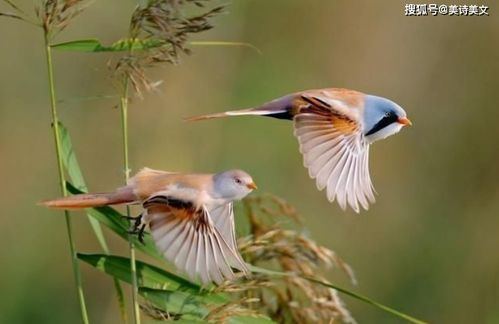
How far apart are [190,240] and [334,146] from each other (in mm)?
123

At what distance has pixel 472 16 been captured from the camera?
2627mm

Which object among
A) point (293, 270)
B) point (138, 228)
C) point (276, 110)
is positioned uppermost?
point (276, 110)

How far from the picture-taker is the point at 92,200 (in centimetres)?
80

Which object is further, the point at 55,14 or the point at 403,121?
the point at 55,14

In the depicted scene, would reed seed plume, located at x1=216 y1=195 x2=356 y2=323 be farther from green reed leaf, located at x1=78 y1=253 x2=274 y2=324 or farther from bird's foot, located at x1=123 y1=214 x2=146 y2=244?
bird's foot, located at x1=123 y1=214 x2=146 y2=244

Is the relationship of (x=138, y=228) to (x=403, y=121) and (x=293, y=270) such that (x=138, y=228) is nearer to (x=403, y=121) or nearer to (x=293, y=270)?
(x=403, y=121)

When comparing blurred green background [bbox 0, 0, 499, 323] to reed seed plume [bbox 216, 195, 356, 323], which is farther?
blurred green background [bbox 0, 0, 499, 323]

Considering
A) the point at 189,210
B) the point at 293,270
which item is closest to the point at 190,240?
the point at 189,210

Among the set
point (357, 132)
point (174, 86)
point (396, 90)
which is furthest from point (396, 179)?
point (357, 132)

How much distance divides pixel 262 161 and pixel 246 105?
0.12 meters

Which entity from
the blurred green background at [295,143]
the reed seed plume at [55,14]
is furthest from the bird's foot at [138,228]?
the blurred green background at [295,143]

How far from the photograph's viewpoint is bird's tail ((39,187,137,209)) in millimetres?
787

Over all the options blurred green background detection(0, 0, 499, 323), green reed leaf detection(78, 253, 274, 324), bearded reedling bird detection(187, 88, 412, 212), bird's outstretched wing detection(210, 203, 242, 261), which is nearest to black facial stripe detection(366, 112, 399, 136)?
bearded reedling bird detection(187, 88, 412, 212)

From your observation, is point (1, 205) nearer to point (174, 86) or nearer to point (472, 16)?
point (174, 86)
